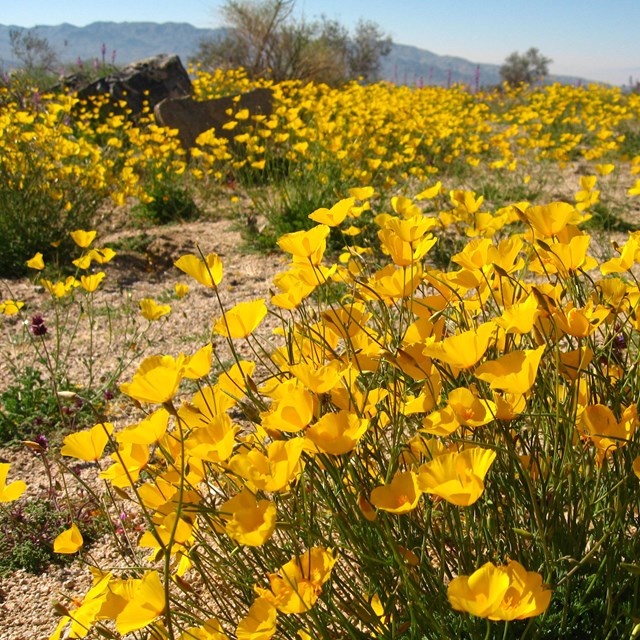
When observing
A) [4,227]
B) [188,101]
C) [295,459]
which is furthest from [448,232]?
[188,101]

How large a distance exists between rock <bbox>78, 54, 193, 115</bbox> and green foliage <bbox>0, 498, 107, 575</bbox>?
986cm

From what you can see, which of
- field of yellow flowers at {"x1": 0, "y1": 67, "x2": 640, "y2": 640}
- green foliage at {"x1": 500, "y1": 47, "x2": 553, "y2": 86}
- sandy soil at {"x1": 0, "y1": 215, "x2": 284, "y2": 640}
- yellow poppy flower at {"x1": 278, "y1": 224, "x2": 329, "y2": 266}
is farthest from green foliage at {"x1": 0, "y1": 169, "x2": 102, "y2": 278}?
green foliage at {"x1": 500, "y1": 47, "x2": 553, "y2": 86}

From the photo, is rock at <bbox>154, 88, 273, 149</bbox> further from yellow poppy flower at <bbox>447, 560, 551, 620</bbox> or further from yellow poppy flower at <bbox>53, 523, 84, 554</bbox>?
yellow poppy flower at <bbox>447, 560, 551, 620</bbox>

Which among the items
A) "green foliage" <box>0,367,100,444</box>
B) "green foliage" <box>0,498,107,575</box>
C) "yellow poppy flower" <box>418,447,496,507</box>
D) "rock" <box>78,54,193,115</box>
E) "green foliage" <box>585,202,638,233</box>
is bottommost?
"green foliage" <box>0,498,107,575</box>

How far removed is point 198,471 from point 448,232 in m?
4.45

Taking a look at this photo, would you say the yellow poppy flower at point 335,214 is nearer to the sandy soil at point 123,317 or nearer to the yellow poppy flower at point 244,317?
the yellow poppy flower at point 244,317

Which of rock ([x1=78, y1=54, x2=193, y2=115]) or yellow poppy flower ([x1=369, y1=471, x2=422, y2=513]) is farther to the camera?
rock ([x1=78, y1=54, x2=193, y2=115])

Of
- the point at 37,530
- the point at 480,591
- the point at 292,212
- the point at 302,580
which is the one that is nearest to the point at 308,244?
the point at 302,580

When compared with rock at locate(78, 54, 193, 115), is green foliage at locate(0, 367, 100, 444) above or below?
below

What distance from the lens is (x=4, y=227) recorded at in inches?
200

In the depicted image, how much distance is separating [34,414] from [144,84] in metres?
11.2

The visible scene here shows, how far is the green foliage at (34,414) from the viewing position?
9.96ft

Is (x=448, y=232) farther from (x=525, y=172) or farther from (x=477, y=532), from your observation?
(x=477, y=532)

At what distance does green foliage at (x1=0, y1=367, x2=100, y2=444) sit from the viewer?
3035mm
